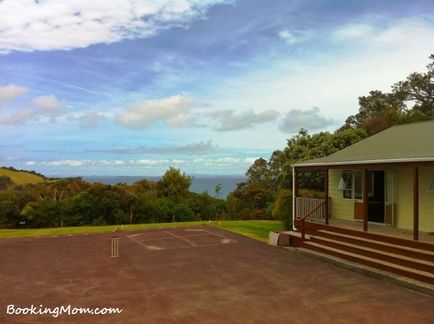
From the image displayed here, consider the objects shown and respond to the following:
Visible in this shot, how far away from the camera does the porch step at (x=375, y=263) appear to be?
32.0ft

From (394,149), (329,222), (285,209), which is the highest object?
(394,149)

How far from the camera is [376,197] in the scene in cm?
1523

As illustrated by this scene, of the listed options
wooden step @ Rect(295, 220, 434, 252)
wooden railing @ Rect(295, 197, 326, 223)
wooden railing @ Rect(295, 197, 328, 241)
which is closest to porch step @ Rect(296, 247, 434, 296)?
wooden step @ Rect(295, 220, 434, 252)

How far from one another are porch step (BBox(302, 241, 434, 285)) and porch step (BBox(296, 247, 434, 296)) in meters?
0.11

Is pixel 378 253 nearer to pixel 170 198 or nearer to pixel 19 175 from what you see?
pixel 170 198

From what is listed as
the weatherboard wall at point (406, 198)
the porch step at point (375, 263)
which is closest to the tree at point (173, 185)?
the weatherboard wall at point (406, 198)

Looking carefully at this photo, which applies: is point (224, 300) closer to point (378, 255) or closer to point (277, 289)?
point (277, 289)

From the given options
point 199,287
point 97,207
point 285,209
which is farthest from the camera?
point 97,207

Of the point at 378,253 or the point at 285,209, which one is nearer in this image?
the point at 378,253

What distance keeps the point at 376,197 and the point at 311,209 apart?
240cm

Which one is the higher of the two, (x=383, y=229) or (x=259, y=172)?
(x=259, y=172)

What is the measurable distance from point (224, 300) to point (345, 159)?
306 inches

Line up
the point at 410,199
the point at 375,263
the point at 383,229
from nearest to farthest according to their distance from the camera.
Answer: the point at 375,263
the point at 383,229
the point at 410,199

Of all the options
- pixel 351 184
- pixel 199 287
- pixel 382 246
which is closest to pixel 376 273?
pixel 382 246
